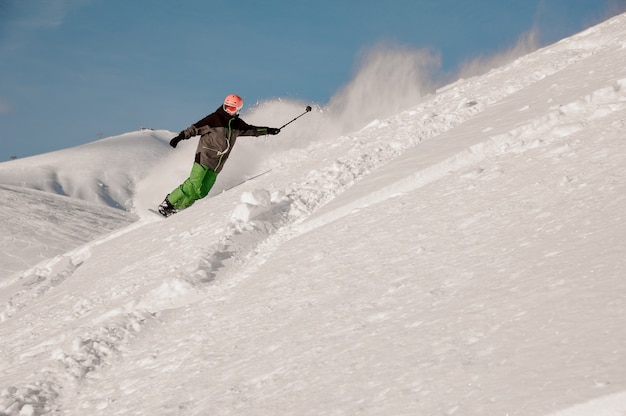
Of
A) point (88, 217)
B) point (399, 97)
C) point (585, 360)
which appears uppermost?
point (399, 97)

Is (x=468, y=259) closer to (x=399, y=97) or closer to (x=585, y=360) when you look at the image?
(x=585, y=360)

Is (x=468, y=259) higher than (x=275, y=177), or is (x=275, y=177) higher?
(x=275, y=177)

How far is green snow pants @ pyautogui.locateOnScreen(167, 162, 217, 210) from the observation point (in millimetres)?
11344

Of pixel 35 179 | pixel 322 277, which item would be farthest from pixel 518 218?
pixel 35 179

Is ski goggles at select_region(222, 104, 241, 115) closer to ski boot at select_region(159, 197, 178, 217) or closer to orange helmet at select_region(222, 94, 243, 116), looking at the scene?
orange helmet at select_region(222, 94, 243, 116)

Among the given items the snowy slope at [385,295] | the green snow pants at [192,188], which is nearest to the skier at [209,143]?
the green snow pants at [192,188]

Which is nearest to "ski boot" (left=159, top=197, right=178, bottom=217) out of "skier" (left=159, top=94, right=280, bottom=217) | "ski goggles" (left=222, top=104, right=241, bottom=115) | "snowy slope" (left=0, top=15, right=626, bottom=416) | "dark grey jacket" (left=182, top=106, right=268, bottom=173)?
"skier" (left=159, top=94, right=280, bottom=217)

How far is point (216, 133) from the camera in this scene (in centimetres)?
1111

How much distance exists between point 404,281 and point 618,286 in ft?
5.14

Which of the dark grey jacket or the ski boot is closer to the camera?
the dark grey jacket

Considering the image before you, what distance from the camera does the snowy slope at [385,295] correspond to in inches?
119

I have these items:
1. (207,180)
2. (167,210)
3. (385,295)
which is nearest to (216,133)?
(207,180)

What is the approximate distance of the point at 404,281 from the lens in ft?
14.7

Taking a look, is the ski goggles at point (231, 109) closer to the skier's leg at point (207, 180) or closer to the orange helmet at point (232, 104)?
the orange helmet at point (232, 104)
